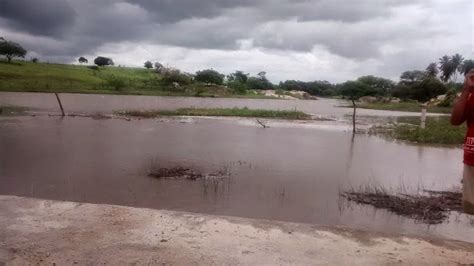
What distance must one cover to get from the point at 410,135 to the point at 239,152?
40.2 ft

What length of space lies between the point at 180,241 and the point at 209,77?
94.4m

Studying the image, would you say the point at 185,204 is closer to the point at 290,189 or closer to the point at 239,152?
the point at 290,189

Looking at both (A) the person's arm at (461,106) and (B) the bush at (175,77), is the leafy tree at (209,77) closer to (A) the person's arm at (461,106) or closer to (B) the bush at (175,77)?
(B) the bush at (175,77)

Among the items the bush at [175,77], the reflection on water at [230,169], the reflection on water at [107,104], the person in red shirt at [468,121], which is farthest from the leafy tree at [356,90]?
the person in red shirt at [468,121]

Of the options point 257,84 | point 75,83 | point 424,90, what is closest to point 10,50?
point 75,83

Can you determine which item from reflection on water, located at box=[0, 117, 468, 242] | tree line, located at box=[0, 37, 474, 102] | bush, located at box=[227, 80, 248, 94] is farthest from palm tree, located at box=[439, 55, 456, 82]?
reflection on water, located at box=[0, 117, 468, 242]

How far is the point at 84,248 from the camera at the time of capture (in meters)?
4.58

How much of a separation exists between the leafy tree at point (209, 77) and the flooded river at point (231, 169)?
74092mm

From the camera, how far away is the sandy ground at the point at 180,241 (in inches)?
177

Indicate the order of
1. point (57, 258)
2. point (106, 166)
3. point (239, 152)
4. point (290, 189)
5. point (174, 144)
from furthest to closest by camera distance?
1. point (174, 144)
2. point (239, 152)
3. point (106, 166)
4. point (290, 189)
5. point (57, 258)

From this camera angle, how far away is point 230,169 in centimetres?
1295

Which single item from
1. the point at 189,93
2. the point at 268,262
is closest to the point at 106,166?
the point at 268,262

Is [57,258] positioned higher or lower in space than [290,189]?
higher

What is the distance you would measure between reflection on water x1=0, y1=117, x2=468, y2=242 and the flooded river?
0.03m
